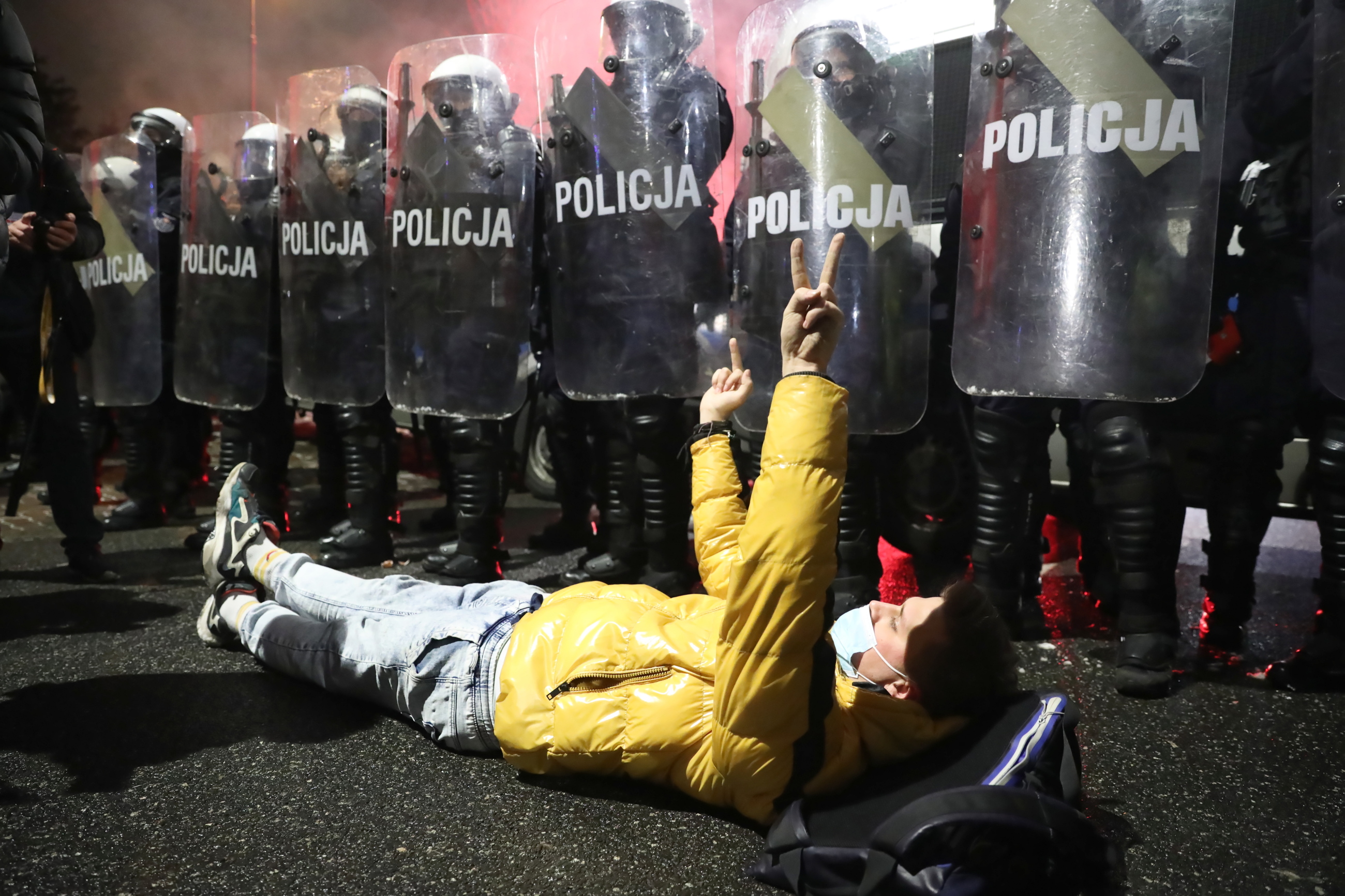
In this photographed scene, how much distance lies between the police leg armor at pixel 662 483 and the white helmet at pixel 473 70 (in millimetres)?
1134

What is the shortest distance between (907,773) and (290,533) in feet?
11.3

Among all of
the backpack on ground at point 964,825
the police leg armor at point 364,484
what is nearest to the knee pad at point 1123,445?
the backpack on ground at point 964,825

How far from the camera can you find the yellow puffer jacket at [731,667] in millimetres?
1370

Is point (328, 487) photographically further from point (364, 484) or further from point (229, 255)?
point (229, 255)

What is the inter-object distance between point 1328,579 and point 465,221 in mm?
2612

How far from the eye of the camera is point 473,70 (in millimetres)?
2957

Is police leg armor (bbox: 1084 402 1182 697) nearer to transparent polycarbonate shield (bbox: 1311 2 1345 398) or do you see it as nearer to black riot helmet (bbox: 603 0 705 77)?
transparent polycarbonate shield (bbox: 1311 2 1345 398)

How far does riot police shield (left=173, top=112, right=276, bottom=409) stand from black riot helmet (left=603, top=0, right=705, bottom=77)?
1.74 meters

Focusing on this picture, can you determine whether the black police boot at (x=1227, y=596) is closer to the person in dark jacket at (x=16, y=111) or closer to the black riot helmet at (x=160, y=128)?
the person in dark jacket at (x=16, y=111)

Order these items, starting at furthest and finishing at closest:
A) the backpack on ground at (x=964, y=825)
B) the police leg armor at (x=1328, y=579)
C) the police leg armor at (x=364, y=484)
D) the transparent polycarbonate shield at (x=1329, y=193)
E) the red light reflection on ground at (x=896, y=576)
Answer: the police leg armor at (x=364, y=484), the red light reflection on ground at (x=896, y=576), the police leg armor at (x=1328, y=579), the transparent polycarbonate shield at (x=1329, y=193), the backpack on ground at (x=964, y=825)

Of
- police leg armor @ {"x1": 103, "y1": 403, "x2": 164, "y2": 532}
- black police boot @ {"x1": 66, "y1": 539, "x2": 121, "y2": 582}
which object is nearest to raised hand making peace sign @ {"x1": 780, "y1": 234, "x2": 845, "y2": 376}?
black police boot @ {"x1": 66, "y1": 539, "x2": 121, "y2": 582}

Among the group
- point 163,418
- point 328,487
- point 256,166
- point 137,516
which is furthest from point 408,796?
point 163,418

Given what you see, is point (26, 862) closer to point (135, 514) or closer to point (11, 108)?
point (11, 108)

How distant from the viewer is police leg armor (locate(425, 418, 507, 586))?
10.4 feet
